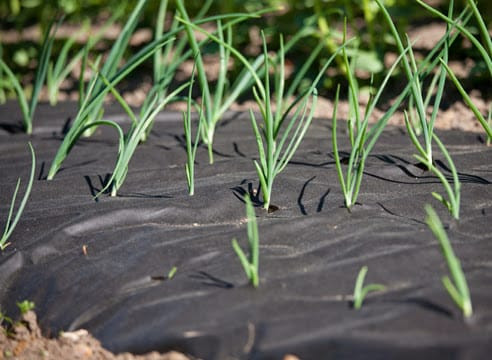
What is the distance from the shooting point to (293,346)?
128 cm

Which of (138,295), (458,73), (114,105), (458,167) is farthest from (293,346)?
(458,73)

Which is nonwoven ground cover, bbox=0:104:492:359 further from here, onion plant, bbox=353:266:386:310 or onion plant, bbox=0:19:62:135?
onion plant, bbox=0:19:62:135

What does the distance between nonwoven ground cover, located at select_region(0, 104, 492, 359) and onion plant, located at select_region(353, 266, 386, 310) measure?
0.6 inches

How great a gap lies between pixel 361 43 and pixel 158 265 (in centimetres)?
190

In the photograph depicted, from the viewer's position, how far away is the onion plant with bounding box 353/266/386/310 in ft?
4.41

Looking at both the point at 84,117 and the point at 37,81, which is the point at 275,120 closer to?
the point at 84,117

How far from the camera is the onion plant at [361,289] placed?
1345mm

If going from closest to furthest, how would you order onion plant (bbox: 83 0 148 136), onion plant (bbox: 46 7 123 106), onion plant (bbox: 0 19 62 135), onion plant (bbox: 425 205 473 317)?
onion plant (bbox: 425 205 473 317)
onion plant (bbox: 83 0 148 136)
onion plant (bbox: 0 19 62 135)
onion plant (bbox: 46 7 123 106)

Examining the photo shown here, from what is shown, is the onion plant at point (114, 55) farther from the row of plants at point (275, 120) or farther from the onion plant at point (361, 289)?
the onion plant at point (361, 289)

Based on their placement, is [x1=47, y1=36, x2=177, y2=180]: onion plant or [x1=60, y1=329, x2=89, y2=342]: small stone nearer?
[x1=60, y1=329, x2=89, y2=342]: small stone

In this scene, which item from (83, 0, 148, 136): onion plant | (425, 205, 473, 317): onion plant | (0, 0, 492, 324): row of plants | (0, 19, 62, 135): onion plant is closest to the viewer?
(425, 205, 473, 317): onion plant

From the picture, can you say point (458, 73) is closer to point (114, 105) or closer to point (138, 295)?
point (114, 105)

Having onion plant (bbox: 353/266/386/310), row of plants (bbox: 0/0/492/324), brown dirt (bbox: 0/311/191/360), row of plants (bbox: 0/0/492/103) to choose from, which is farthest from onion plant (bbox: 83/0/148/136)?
onion plant (bbox: 353/266/386/310)

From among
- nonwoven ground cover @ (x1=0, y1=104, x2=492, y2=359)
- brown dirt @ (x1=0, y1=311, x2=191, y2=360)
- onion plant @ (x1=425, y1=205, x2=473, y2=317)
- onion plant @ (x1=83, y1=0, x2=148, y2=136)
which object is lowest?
brown dirt @ (x1=0, y1=311, x2=191, y2=360)
